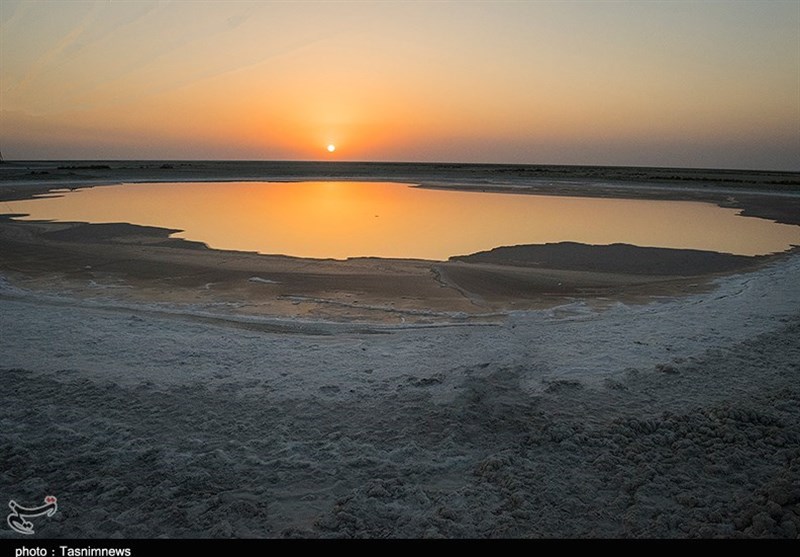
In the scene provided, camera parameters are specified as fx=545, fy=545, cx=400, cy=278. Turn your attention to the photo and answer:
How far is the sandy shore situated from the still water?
512 centimetres

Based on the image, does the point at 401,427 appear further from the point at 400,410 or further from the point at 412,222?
the point at 412,222

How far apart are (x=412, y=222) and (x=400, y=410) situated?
14.6m

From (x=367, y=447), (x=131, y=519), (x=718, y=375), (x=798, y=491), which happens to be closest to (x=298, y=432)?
(x=367, y=447)

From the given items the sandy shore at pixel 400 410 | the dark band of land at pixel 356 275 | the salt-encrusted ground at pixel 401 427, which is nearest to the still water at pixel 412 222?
the dark band of land at pixel 356 275

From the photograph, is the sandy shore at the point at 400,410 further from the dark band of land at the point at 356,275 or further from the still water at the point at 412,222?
the still water at the point at 412,222

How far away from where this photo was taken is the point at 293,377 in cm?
554

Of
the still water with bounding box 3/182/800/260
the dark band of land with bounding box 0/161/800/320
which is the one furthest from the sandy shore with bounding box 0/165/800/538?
the still water with bounding box 3/182/800/260

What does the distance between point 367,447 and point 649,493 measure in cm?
203

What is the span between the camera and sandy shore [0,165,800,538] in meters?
3.52

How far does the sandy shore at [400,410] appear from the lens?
3.52m

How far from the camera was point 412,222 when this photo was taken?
62.6 feet

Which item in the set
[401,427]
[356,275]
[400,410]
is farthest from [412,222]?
[401,427]

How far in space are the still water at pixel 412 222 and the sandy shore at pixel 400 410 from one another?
512cm

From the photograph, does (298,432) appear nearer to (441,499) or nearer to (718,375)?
(441,499)
